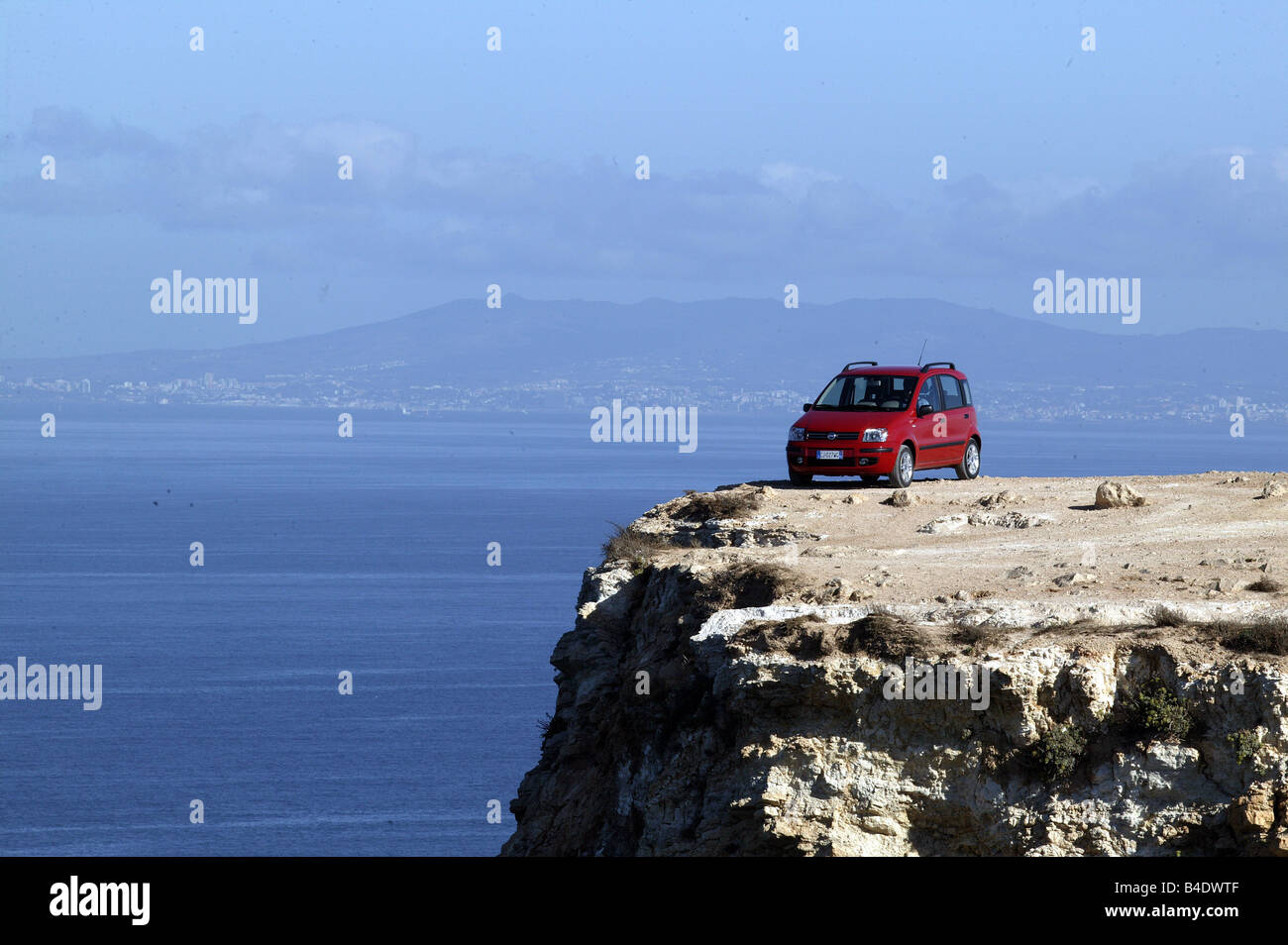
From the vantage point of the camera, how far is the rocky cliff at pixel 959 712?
1285cm

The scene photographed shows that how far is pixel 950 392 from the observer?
29.3m

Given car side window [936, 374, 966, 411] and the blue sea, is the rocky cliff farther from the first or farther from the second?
the blue sea

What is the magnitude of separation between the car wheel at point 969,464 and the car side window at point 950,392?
964 millimetres

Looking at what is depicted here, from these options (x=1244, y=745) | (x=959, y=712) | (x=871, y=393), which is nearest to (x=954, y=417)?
(x=871, y=393)

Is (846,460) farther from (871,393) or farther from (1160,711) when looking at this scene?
(1160,711)

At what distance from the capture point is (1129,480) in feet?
91.7

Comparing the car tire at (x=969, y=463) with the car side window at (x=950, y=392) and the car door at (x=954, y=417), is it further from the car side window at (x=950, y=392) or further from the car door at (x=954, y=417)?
the car side window at (x=950, y=392)

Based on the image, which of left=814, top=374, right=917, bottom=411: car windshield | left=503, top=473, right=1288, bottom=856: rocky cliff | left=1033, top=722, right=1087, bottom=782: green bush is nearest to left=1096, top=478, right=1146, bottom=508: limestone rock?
left=503, top=473, right=1288, bottom=856: rocky cliff

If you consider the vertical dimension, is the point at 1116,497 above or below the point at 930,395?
below

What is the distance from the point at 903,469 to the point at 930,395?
2088 mm

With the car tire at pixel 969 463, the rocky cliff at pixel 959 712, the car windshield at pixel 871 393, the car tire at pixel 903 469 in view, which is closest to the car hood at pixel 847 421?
the car windshield at pixel 871 393
